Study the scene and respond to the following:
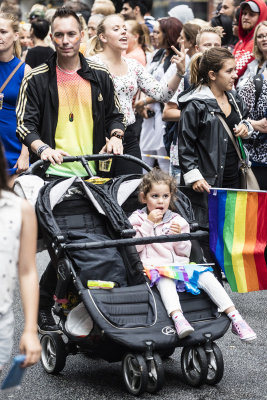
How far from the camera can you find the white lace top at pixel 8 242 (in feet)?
12.0

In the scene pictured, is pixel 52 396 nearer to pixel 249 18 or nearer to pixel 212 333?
pixel 212 333

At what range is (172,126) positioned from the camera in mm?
9594

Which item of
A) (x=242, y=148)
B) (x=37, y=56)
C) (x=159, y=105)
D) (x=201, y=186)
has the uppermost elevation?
(x=242, y=148)

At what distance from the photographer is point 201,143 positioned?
7.17 metres

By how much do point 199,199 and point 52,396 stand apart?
2350 mm

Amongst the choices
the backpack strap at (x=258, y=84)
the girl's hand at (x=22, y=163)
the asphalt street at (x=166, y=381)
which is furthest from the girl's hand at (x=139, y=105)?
the asphalt street at (x=166, y=381)

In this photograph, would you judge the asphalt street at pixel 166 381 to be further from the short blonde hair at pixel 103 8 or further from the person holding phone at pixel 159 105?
the short blonde hair at pixel 103 8

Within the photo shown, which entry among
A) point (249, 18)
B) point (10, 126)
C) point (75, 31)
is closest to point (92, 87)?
point (75, 31)

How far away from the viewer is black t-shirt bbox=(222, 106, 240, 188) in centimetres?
723

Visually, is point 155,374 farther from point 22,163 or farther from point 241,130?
point 22,163

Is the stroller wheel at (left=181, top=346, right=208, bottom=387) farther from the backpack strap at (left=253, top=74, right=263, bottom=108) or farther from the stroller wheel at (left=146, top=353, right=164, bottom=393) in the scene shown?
the backpack strap at (left=253, top=74, right=263, bottom=108)

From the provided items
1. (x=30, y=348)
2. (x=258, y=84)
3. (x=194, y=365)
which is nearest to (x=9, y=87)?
(x=258, y=84)

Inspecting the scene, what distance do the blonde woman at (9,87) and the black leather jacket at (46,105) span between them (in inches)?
60.7

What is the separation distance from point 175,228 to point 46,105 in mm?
1422
